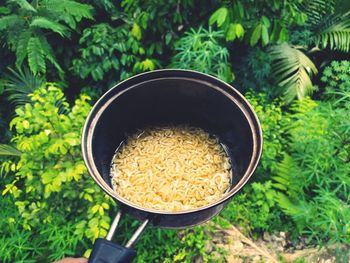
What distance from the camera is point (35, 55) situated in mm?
2602

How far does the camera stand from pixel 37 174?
92.0 inches

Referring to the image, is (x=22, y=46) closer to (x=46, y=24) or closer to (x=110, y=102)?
(x=46, y=24)

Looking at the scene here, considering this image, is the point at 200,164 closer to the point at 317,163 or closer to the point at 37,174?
the point at 317,163

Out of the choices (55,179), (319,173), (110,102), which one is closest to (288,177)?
(319,173)

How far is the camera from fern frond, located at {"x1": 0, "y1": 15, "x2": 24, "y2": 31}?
253 cm

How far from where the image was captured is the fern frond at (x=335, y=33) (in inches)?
144

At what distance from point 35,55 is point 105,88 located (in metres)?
0.82

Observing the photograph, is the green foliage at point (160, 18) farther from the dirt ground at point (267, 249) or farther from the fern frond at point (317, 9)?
the dirt ground at point (267, 249)

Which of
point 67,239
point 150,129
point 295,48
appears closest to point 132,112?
point 150,129

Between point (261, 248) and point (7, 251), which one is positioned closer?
point (7, 251)

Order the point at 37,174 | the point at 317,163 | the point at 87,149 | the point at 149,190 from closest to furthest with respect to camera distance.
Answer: the point at 87,149 → the point at 149,190 → the point at 37,174 → the point at 317,163

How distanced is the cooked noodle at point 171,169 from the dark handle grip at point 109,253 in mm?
546

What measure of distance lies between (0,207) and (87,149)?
159 cm

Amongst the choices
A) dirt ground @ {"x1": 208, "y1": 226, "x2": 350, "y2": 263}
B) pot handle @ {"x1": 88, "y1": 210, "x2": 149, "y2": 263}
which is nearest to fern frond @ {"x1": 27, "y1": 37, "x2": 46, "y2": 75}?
pot handle @ {"x1": 88, "y1": 210, "x2": 149, "y2": 263}
